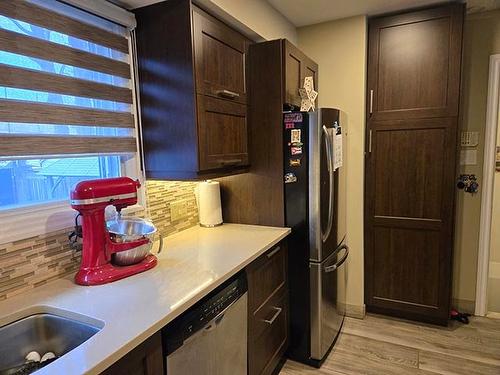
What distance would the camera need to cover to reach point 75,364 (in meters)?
0.84

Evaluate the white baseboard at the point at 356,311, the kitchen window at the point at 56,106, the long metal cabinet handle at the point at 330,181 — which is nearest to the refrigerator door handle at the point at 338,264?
the long metal cabinet handle at the point at 330,181

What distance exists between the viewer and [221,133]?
1828mm

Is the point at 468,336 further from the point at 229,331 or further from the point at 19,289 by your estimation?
the point at 19,289

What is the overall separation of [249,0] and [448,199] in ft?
6.41

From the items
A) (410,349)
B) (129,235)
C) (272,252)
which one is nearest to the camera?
(129,235)

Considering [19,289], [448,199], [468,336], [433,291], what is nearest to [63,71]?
[19,289]

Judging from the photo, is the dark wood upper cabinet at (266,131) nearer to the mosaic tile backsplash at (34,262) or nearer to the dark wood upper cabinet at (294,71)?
the dark wood upper cabinet at (294,71)

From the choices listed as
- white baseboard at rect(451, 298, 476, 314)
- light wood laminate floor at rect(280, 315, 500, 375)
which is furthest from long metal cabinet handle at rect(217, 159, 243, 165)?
white baseboard at rect(451, 298, 476, 314)

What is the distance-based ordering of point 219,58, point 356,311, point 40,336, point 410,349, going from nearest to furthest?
point 40,336 → point 219,58 → point 410,349 → point 356,311

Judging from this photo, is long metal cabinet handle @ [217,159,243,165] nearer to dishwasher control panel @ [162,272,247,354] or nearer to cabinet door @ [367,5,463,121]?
dishwasher control panel @ [162,272,247,354]

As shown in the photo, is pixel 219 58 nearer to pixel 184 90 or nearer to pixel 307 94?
pixel 184 90

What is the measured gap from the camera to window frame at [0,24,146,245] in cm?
122

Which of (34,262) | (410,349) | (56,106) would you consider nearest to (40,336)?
(34,262)

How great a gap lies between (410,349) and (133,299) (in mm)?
2018
